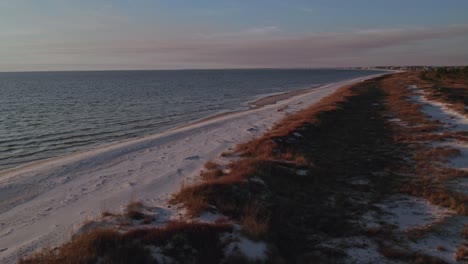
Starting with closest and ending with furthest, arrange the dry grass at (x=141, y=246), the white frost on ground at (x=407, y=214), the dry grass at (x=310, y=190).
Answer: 1. the dry grass at (x=141, y=246)
2. the dry grass at (x=310, y=190)
3. the white frost on ground at (x=407, y=214)

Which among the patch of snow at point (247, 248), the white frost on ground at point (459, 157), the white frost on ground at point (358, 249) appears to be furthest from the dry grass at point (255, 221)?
the white frost on ground at point (459, 157)

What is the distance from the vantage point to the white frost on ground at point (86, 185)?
854 centimetres

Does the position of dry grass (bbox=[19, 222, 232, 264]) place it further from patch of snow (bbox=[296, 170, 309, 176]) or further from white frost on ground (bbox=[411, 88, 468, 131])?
white frost on ground (bbox=[411, 88, 468, 131])

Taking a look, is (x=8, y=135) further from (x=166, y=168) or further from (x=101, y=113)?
(x=166, y=168)

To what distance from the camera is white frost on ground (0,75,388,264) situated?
28.0ft

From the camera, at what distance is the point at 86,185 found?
485 inches

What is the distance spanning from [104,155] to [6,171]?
166 inches

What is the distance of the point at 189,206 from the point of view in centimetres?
875

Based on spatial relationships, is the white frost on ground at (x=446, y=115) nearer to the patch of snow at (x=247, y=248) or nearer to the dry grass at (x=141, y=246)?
the patch of snow at (x=247, y=248)

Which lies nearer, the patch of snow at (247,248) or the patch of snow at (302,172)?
the patch of snow at (247,248)

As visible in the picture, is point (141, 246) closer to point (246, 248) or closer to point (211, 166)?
point (246, 248)

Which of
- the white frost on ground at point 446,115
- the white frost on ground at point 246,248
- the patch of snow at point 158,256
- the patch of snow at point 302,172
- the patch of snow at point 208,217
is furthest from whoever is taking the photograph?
the white frost on ground at point 446,115

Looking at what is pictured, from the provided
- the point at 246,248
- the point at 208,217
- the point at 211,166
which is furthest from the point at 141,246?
the point at 211,166

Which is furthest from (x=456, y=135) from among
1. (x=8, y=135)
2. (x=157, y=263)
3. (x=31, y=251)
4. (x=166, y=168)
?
(x=8, y=135)
